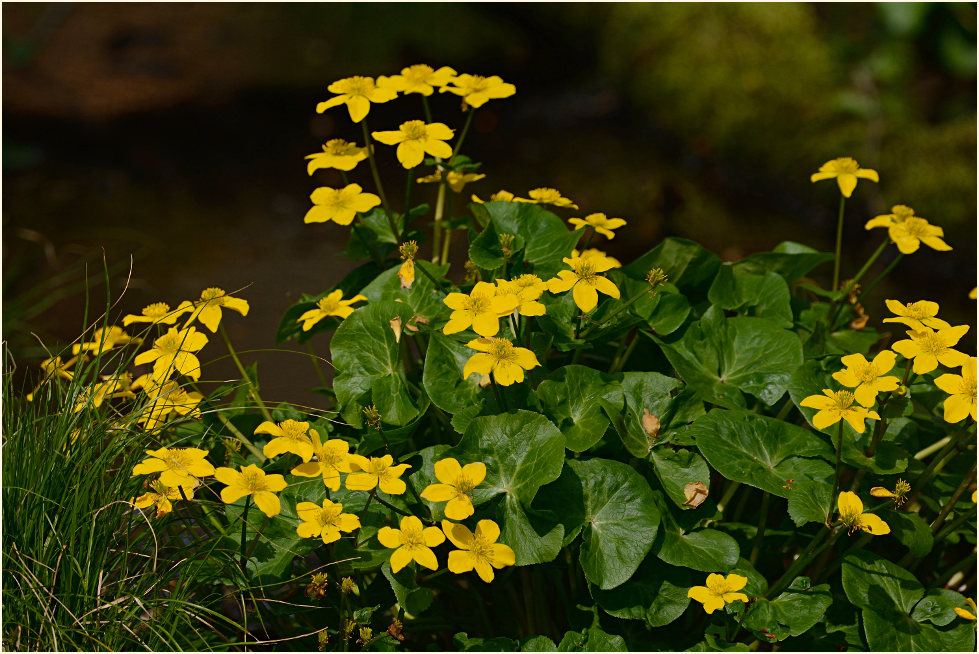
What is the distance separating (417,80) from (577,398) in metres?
0.55

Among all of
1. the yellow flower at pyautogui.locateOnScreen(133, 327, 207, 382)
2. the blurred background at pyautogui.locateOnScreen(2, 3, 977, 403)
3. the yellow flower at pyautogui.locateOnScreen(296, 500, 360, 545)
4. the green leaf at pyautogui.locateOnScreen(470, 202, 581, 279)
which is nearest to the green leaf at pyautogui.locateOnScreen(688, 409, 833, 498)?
the green leaf at pyautogui.locateOnScreen(470, 202, 581, 279)

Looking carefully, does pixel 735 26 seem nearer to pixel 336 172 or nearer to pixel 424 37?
pixel 424 37

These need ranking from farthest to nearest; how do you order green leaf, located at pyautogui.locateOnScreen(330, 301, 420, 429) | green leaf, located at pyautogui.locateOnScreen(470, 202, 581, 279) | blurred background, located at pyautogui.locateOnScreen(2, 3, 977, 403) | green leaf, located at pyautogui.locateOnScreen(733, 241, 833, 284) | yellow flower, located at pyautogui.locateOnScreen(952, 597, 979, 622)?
blurred background, located at pyautogui.locateOnScreen(2, 3, 977, 403) → green leaf, located at pyautogui.locateOnScreen(733, 241, 833, 284) → green leaf, located at pyautogui.locateOnScreen(470, 202, 581, 279) → green leaf, located at pyautogui.locateOnScreen(330, 301, 420, 429) → yellow flower, located at pyautogui.locateOnScreen(952, 597, 979, 622)

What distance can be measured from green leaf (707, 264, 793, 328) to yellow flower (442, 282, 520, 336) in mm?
463

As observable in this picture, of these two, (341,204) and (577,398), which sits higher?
(341,204)

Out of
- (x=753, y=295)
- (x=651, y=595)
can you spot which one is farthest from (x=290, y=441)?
(x=753, y=295)

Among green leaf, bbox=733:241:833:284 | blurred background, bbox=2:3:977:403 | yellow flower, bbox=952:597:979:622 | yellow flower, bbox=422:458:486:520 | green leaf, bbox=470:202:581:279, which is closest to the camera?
yellow flower, bbox=422:458:486:520

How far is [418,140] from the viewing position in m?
1.27

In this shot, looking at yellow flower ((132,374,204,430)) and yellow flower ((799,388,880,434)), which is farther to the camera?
yellow flower ((132,374,204,430))

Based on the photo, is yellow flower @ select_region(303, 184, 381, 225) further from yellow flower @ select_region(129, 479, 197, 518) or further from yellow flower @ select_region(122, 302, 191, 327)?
yellow flower @ select_region(129, 479, 197, 518)

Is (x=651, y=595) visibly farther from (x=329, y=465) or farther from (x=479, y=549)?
(x=329, y=465)

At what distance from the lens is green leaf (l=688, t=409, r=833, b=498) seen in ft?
3.79

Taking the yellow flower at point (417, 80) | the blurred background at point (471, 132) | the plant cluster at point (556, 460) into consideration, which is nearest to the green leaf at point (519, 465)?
the plant cluster at point (556, 460)

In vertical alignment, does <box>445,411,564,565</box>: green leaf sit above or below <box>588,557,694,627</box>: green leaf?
above
